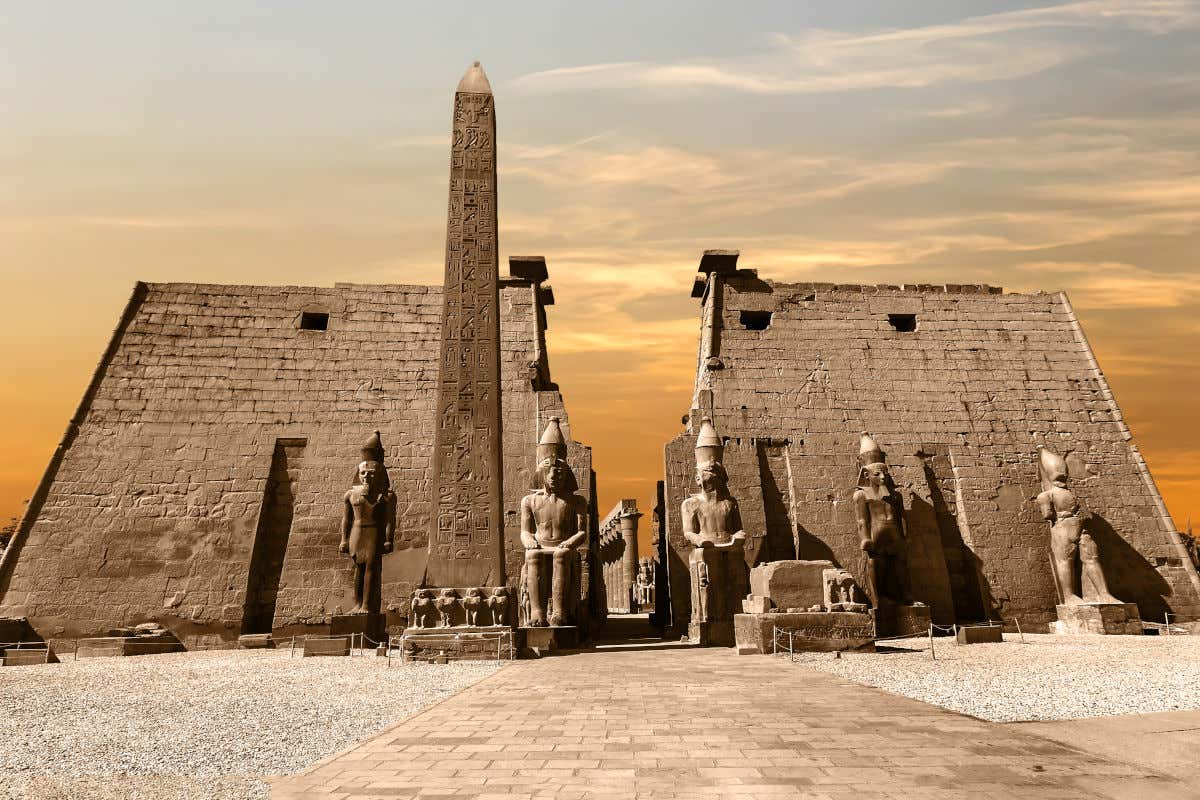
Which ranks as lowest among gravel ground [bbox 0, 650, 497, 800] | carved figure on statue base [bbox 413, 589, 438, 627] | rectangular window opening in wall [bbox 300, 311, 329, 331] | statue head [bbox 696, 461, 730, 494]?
gravel ground [bbox 0, 650, 497, 800]

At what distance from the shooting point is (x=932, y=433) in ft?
45.2

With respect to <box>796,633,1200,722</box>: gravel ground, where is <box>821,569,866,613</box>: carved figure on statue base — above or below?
above

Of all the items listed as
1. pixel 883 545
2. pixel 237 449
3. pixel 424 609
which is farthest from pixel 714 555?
pixel 237 449

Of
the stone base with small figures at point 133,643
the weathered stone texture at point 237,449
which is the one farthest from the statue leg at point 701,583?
the stone base with small figures at point 133,643

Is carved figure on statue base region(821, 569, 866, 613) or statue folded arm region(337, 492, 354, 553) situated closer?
carved figure on statue base region(821, 569, 866, 613)

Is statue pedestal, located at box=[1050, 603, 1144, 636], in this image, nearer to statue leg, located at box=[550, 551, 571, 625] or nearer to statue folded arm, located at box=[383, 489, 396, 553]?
statue leg, located at box=[550, 551, 571, 625]

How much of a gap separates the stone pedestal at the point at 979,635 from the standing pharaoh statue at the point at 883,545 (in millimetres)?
1145

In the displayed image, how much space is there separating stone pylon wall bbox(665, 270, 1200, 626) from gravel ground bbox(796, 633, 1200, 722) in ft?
10.7

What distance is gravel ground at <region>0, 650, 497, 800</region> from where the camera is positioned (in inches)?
121

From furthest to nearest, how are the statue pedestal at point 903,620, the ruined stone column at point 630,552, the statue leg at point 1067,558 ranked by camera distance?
the ruined stone column at point 630,552 → the statue leg at point 1067,558 → the statue pedestal at point 903,620

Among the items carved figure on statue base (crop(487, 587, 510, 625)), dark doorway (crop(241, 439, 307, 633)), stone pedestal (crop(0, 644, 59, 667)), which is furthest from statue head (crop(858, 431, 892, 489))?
stone pedestal (crop(0, 644, 59, 667))

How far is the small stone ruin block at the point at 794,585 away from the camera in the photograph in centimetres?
884

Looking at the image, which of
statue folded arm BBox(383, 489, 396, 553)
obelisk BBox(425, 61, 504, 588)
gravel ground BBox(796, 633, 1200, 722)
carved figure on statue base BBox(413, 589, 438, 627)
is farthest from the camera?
statue folded arm BBox(383, 489, 396, 553)

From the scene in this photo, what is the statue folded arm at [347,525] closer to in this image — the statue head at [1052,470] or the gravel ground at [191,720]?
the gravel ground at [191,720]
